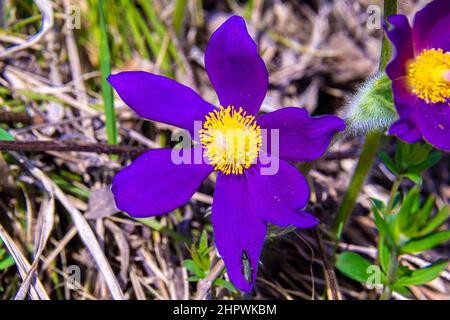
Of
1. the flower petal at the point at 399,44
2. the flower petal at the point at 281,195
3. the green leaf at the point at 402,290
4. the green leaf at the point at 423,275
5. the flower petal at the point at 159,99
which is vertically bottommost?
the green leaf at the point at 402,290

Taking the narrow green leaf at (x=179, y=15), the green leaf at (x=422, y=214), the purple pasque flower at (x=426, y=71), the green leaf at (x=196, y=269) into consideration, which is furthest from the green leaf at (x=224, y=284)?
the narrow green leaf at (x=179, y=15)

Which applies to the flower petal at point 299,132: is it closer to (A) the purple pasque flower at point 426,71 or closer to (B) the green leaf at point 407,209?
(A) the purple pasque flower at point 426,71

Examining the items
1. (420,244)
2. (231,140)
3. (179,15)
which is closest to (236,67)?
(231,140)

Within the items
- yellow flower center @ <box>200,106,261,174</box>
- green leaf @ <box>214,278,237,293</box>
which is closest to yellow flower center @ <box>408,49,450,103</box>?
yellow flower center @ <box>200,106,261,174</box>

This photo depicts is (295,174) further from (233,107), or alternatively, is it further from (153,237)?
(153,237)

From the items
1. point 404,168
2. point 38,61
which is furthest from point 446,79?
point 38,61

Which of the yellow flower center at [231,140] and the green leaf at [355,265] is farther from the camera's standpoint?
the green leaf at [355,265]

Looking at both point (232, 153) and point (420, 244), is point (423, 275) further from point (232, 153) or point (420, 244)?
point (232, 153)

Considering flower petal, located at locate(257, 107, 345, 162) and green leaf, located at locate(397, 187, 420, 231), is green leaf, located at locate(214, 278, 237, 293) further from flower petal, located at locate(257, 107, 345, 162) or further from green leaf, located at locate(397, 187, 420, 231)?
green leaf, located at locate(397, 187, 420, 231)
